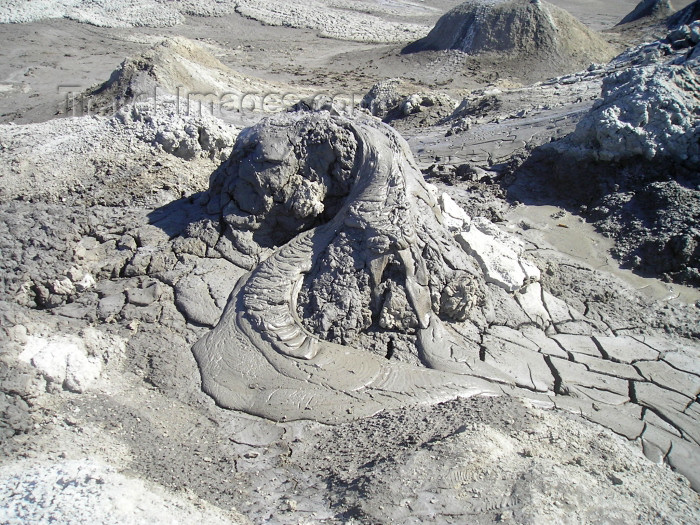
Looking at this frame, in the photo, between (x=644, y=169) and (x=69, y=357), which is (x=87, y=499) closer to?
(x=69, y=357)

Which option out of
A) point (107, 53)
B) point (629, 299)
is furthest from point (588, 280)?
point (107, 53)

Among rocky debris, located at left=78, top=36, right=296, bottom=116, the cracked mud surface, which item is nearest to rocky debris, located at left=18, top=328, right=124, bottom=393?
the cracked mud surface

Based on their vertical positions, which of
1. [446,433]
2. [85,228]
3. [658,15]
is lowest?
[446,433]

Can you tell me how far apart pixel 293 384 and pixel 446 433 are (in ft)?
3.14

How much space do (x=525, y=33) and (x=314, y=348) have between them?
1507 centimetres

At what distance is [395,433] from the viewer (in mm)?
3088

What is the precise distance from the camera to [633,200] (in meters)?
6.00

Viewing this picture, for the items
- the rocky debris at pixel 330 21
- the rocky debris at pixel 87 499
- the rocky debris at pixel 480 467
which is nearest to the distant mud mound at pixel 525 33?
the rocky debris at pixel 330 21

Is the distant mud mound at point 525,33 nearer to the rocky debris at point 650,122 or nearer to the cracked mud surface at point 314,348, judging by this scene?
the rocky debris at point 650,122

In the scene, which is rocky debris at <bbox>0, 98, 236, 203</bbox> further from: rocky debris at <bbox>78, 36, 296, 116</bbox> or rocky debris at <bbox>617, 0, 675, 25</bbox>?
rocky debris at <bbox>617, 0, 675, 25</bbox>

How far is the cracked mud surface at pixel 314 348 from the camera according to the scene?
8.62 ft

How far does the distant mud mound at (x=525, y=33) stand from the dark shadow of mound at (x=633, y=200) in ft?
33.3

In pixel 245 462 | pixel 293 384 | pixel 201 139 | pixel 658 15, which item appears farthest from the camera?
pixel 658 15

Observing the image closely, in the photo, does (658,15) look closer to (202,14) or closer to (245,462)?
(202,14)
